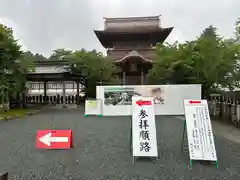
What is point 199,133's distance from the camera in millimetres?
4602

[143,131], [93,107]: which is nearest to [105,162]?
[143,131]

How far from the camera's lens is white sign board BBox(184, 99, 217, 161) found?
14.8ft

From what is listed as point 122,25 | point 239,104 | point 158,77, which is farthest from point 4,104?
point 122,25

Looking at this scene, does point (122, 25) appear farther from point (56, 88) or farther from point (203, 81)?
point (203, 81)

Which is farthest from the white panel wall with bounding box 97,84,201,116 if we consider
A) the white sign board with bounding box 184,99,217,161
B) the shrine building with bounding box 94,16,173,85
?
the shrine building with bounding box 94,16,173,85

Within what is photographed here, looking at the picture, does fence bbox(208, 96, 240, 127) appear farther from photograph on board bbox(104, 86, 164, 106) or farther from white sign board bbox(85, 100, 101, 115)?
white sign board bbox(85, 100, 101, 115)

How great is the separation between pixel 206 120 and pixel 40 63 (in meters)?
20.1

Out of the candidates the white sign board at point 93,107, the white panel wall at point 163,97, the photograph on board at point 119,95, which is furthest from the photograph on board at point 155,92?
the white sign board at point 93,107

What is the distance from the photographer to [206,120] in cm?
466

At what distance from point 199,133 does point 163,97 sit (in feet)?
25.4

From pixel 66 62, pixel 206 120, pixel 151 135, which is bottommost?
pixel 151 135

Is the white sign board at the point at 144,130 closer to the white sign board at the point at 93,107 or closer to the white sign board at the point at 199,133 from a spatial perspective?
the white sign board at the point at 199,133

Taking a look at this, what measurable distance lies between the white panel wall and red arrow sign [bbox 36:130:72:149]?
21.4 feet

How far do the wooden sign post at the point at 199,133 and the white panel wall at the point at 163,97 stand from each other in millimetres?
7472
